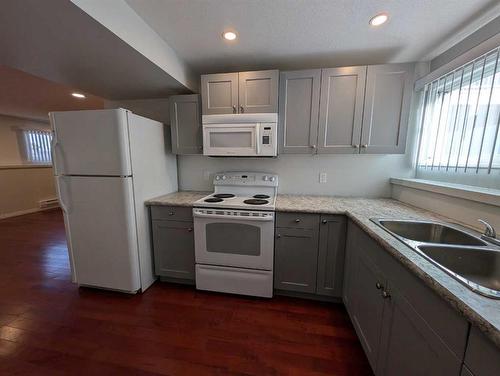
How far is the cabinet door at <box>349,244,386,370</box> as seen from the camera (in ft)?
3.80

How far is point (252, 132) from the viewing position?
2.03m

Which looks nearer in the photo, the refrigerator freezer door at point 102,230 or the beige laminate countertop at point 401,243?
the beige laminate countertop at point 401,243

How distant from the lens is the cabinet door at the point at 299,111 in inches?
77.4

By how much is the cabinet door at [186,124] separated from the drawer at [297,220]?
1201 mm

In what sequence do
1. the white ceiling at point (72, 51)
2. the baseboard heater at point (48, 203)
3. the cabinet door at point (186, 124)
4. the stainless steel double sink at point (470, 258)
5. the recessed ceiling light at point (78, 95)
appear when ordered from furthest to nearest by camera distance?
1. the baseboard heater at point (48, 203)
2. the recessed ceiling light at point (78, 95)
3. the cabinet door at point (186, 124)
4. the white ceiling at point (72, 51)
5. the stainless steel double sink at point (470, 258)

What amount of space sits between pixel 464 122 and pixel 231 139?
1.93m

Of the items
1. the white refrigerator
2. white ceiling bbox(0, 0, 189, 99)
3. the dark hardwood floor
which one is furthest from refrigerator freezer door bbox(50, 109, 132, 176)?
the dark hardwood floor

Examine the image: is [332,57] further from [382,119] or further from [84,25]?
[84,25]

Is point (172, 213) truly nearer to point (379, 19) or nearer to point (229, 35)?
point (229, 35)

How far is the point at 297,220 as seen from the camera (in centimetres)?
182

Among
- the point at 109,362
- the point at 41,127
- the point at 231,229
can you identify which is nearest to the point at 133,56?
the point at 231,229

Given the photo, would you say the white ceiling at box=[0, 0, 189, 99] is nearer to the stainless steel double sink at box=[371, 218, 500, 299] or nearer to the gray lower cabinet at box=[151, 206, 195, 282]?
the gray lower cabinet at box=[151, 206, 195, 282]

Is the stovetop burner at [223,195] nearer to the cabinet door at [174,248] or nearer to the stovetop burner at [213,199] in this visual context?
the stovetop burner at [213,199]

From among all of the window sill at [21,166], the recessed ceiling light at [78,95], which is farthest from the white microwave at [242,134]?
the window sill at [21,166]
